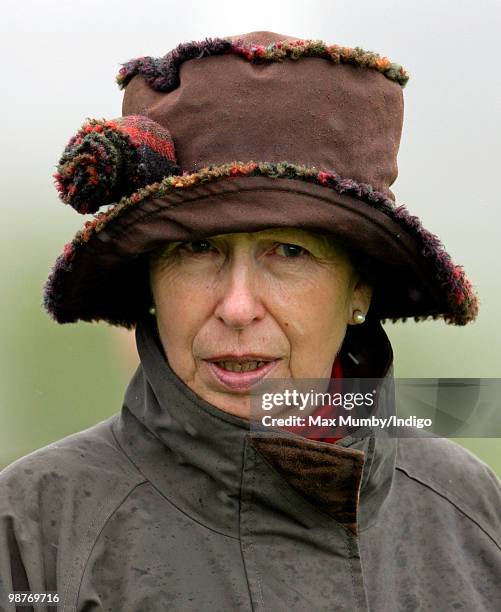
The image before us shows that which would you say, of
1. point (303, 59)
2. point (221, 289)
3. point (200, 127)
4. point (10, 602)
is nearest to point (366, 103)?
point (303, 59)

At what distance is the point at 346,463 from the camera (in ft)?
6.74

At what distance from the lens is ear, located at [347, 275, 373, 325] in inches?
95.7

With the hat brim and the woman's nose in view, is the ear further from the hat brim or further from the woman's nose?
the woman's nose

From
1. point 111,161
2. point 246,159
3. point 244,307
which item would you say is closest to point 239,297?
point 244,307

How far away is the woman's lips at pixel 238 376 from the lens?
2.15m

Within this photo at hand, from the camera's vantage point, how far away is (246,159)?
2.08 metres

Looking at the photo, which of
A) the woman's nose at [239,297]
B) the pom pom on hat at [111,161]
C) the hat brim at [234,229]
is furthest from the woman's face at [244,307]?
the pom pom on hat at [111,161]

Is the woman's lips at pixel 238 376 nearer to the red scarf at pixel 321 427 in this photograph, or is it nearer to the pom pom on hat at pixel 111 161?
the red scarf at pixel 321 427

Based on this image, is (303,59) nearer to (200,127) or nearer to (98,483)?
(200,127)

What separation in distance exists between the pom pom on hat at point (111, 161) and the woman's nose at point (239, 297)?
0.26 meters

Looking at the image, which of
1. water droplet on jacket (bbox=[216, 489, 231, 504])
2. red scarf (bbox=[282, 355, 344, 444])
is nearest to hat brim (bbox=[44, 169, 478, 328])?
red scarf (bbox=[282, 355, 344, 444])

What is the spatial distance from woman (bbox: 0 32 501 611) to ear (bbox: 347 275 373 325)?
0.28 feet

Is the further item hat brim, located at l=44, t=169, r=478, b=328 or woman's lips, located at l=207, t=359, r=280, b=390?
woman's lips, located at l=207, t=359, r=280, b=390

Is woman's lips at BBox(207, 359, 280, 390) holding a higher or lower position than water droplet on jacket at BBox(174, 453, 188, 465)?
higher
